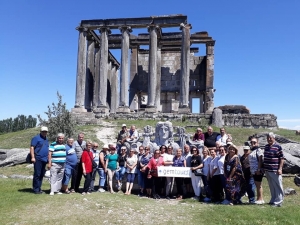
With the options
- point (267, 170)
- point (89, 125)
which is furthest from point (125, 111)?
point (267, 170)

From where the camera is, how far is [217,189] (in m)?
9.56

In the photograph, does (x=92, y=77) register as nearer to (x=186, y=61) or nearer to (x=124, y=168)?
(x=186, y=61)

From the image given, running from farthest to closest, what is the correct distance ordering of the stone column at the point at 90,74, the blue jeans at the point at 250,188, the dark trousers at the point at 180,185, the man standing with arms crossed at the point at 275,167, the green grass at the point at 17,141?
the stone column at the point at 90,74
the green grass at the point at 17,141
the dark trousers at the point at 180,185
the blue jeans at the point at 250,188
the man standing with arms crossed at the point at 275,167

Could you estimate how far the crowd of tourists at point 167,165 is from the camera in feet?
29.2

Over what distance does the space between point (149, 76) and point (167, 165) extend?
73.9ft

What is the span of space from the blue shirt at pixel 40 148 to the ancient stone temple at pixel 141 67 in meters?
21.9

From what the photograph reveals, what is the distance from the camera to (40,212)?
24.4ft

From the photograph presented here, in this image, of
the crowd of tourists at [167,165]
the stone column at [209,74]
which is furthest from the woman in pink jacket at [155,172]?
the stone column at [209,74]

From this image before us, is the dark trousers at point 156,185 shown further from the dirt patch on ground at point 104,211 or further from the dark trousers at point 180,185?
the dirt patch on ground at point 104,211

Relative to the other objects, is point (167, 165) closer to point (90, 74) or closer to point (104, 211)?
point (104, 211)

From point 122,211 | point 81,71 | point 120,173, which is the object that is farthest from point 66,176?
point 81,71

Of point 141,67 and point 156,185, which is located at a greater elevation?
point 141,67

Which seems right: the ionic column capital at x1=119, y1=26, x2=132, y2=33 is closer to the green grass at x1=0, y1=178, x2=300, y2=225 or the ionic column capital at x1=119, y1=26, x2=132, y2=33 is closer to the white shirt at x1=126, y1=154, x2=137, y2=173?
the white shirt at x1=126, y1=154, x2=137, y2=173

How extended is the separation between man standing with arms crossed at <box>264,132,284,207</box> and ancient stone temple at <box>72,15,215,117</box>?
72.5 ft
